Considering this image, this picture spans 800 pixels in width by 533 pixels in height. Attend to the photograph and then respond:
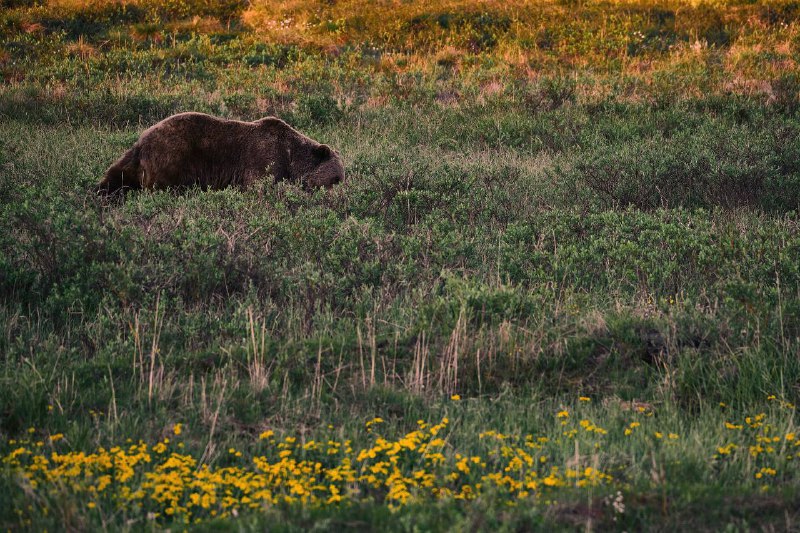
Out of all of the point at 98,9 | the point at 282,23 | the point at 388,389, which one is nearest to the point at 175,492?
the point at 388,389

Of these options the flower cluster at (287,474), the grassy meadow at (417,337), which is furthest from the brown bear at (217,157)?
the flower cluster at (287,474)

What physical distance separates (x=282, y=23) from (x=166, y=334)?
1780 cm

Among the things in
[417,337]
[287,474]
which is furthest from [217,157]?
[287,474]

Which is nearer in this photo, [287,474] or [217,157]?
[287,474]

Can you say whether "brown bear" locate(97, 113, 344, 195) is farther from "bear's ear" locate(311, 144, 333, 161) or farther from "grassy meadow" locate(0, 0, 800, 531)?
"grassy meadow" locate(0, 0, 800, 531)

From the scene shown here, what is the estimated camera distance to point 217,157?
9.04 metres

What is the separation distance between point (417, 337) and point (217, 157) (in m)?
4.88

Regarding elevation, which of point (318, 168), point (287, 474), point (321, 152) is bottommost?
point (287, 474)

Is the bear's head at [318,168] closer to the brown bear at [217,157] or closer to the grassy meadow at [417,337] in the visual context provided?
the brown bear at [217,157]

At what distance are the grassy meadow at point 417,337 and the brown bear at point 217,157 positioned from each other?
340mm

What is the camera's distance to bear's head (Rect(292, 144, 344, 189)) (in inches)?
360

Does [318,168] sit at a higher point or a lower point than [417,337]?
higher

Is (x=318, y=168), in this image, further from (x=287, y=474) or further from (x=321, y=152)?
(x=287, y=474)

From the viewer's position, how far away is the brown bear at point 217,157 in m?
8.66
